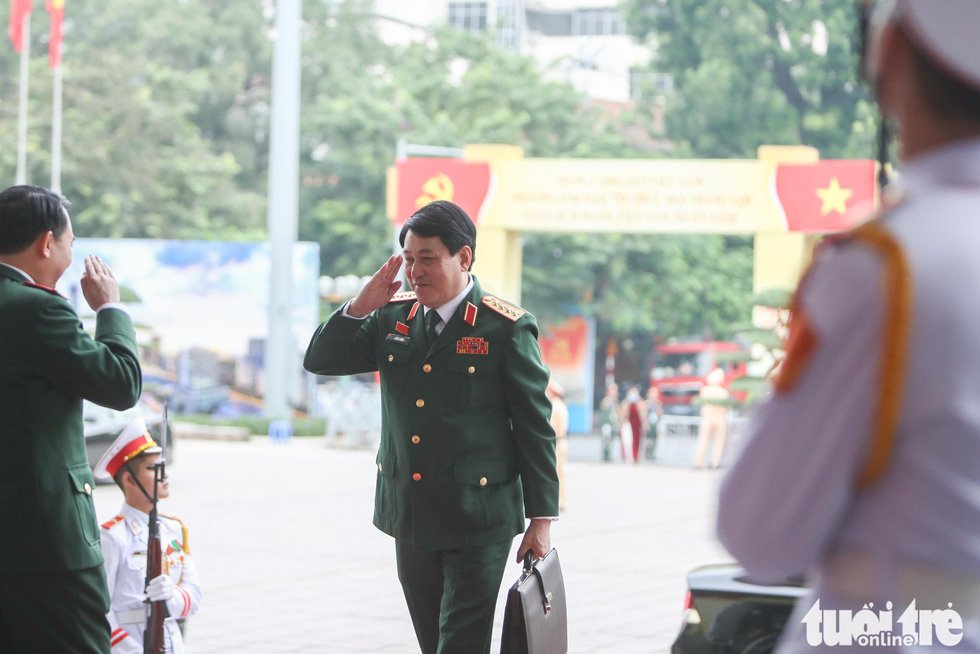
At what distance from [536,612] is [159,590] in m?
1.25

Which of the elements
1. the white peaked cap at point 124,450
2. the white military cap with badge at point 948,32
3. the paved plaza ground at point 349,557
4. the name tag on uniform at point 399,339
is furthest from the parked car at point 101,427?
the white military cap with badge at point 948,32

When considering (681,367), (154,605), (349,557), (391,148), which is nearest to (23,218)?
(154,605)

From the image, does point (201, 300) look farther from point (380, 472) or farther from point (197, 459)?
point (380, 472)

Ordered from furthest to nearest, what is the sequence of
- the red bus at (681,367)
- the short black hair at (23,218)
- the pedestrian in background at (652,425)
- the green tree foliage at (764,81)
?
the green tree foliage at (764,81) → the red bus at (681,367) → the pedestrian in background at (652,425) → the short black hair at (23,218)

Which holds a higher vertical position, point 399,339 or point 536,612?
point 399,339

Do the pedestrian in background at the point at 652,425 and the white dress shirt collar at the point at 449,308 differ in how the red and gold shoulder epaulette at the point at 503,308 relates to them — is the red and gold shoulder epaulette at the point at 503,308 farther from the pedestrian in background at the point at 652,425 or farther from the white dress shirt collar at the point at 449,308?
the pedestrian in background at the point at 652,425

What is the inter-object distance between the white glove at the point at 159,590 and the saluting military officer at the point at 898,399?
3.13 metres

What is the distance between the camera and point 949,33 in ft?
4.60

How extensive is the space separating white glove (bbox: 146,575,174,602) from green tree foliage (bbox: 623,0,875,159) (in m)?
37.2

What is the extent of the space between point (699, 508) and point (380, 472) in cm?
1108

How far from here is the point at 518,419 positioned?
4180 mm

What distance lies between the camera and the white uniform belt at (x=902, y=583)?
1.40 metres

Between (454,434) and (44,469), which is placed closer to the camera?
(44,469)

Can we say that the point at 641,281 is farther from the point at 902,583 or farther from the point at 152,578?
the point at 902,583
